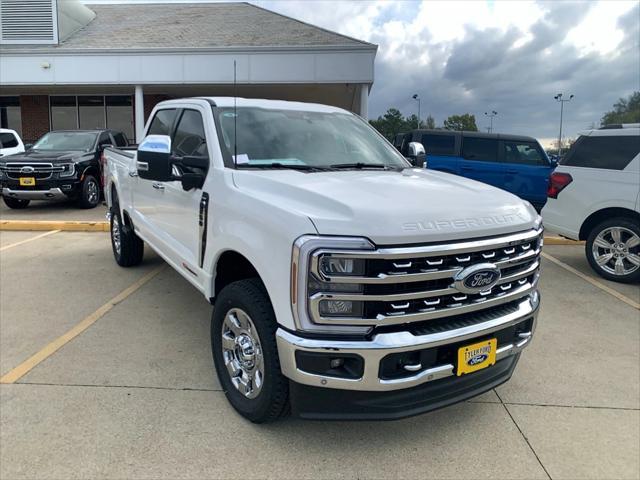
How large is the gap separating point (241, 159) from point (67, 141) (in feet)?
35.9

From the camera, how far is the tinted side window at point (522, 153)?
1202 cm

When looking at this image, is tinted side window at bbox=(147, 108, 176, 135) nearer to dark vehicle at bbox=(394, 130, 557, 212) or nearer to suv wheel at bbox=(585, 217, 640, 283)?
suv wheel at bbox=(585, 217, 640, 283)

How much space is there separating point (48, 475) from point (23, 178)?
33.6 feet

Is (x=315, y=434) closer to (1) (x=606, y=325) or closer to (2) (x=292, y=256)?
(2) (x=292, y=256)

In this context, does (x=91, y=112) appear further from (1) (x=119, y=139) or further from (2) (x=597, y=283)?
(2) (x=597, y=283)

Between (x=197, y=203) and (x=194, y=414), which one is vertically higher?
(x=197, y=203)

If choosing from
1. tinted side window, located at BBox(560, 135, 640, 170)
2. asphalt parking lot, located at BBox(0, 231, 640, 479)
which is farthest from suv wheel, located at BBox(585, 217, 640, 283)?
asphalt parking lot, located at BBox(0, 231, 640, 479)

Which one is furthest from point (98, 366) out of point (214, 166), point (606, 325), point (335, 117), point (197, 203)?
point (606, 325)

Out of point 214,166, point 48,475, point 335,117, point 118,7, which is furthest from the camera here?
point 118,7

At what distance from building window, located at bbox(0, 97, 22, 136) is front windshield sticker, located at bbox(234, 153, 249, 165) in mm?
22181

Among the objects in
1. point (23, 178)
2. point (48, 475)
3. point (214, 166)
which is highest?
point (214, 166)

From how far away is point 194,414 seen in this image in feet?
10.4

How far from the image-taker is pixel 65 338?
4324 millimetres

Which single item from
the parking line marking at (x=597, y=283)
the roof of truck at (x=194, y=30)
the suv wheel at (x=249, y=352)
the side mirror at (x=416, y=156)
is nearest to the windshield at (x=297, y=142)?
the side mirror at (x=416, y=156)
